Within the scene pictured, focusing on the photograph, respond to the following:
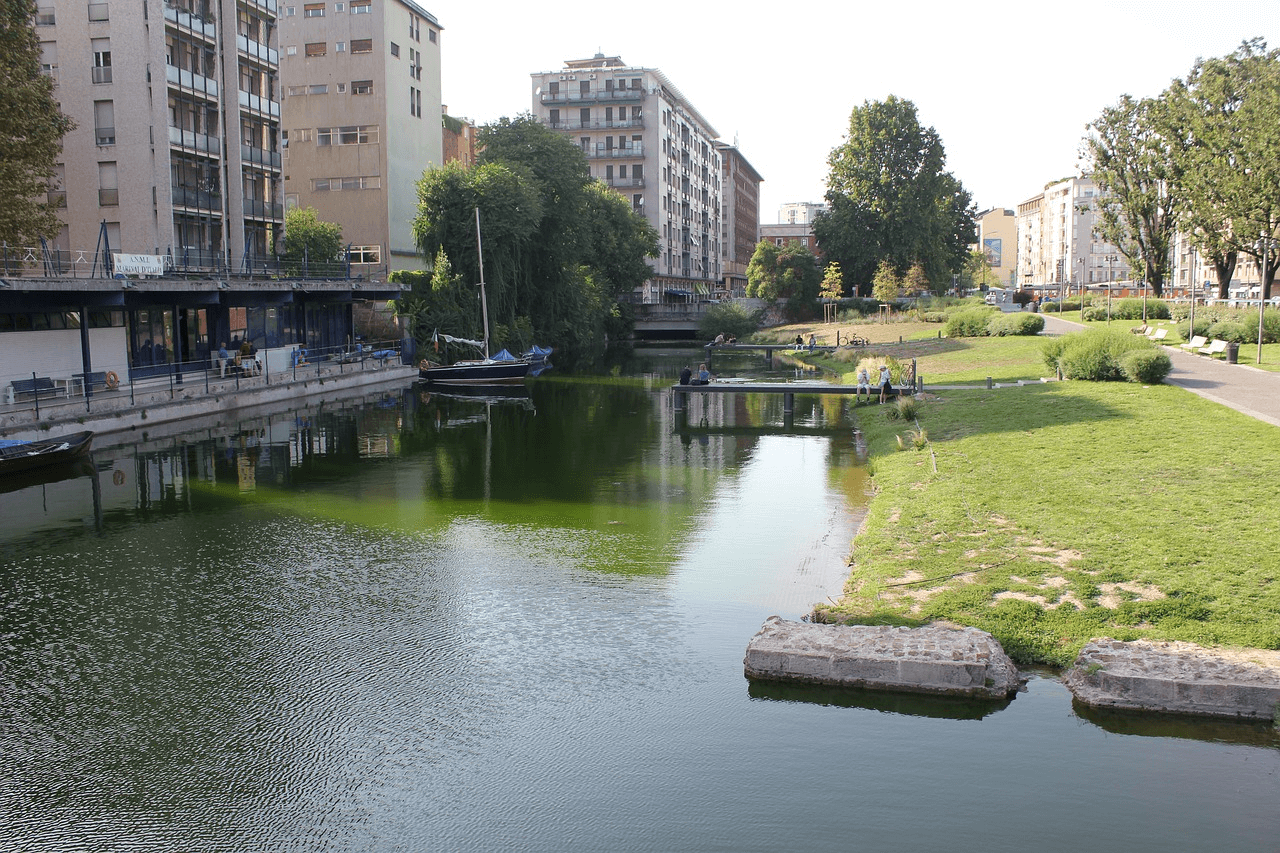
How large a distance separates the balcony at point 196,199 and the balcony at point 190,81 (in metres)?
5.39

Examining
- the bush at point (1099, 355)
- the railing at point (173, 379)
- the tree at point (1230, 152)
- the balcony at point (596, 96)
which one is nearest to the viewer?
the bush at point (1099, 355)

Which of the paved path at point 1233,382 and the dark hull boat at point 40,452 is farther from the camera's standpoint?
the dark hull boat at point 40,452

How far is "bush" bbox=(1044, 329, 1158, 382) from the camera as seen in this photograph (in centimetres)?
3331

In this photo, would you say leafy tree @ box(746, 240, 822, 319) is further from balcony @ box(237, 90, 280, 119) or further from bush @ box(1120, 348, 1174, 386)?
bush @ box(1120, 348, 1174, 386)

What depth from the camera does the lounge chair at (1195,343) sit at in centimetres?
4159

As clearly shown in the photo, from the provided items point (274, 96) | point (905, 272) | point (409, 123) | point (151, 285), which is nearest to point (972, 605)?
point (151, 285)

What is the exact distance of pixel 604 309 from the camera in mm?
85500

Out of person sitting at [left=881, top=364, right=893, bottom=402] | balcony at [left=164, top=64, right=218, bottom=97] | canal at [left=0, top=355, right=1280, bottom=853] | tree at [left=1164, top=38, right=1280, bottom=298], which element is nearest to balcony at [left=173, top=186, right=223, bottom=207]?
balcony at [left=164, top=64, right=218, bottom=97]

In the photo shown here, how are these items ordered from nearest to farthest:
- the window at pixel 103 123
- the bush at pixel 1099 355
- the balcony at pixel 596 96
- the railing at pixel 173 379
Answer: the bush at pixel 1099 355 < the railing at pixel 173 379 < the window at pixel 103 123 < the balcony at pixel 596 96

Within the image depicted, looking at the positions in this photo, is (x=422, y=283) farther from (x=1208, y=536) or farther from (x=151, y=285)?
(x=1208, y=536)

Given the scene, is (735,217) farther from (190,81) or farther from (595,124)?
(190,81)

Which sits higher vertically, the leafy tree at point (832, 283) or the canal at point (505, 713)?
the leafy tree at point (832, 283)

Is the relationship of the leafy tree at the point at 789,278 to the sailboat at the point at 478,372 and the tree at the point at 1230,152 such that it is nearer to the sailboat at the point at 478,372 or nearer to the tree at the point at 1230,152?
the tree at the point at 1230,152

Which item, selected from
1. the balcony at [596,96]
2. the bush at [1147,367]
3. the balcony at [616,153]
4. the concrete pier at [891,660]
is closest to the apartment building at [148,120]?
the bush at [1147,367]
